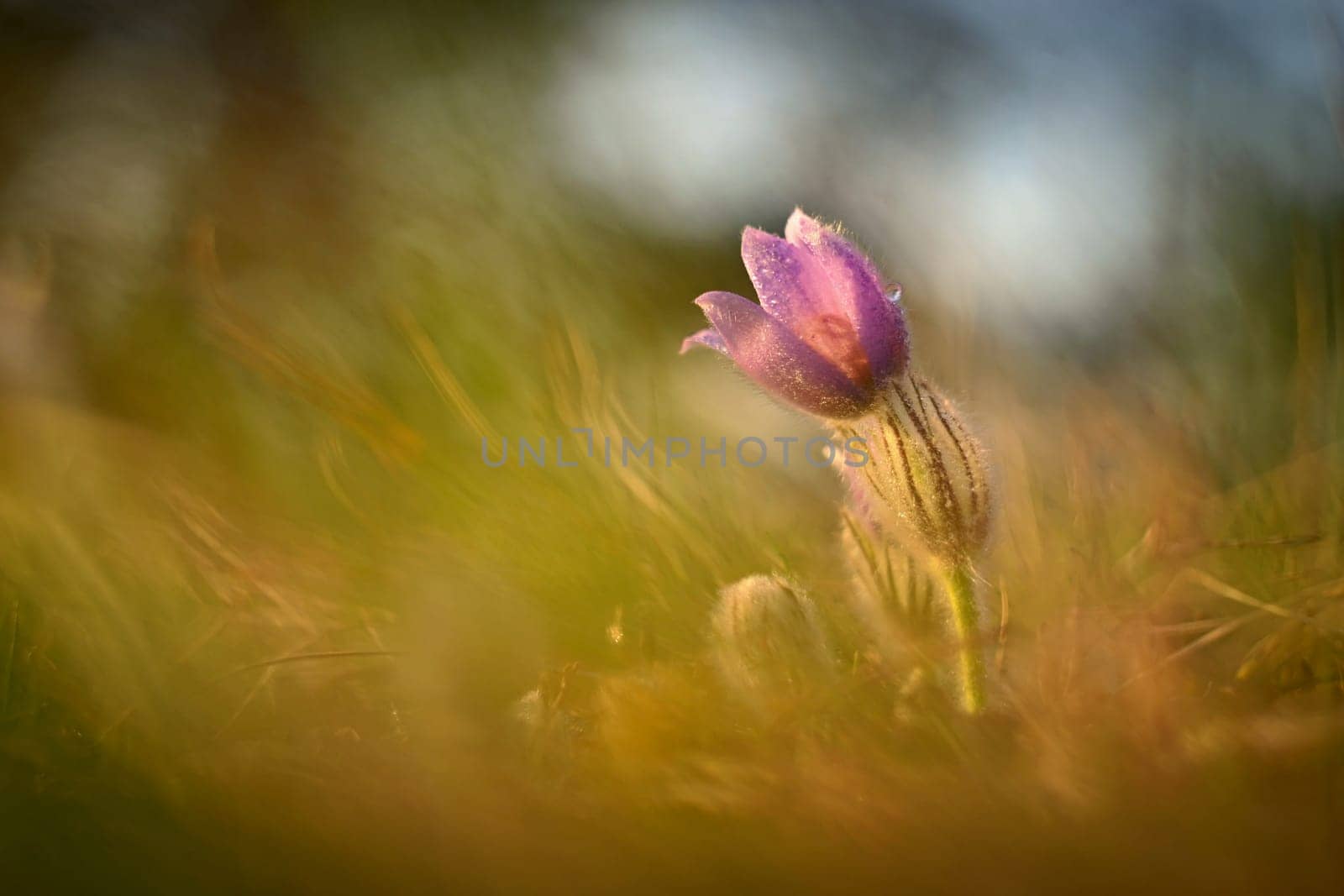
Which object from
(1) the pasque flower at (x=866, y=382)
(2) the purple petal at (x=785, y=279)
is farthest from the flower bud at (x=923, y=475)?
(2) the purple petal at (x=785, y=279)

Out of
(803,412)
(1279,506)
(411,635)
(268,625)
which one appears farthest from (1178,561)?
(268,625)

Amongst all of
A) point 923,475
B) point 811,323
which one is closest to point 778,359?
point 811,323

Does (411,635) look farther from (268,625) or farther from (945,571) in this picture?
(945,571)

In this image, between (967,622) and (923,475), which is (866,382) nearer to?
(923,475)

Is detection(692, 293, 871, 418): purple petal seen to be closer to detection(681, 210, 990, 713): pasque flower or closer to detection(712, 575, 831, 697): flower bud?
detection(681, 210, 990, 713): pasque flower

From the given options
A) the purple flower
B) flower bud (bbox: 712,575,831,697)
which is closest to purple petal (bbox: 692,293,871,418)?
the purple flower

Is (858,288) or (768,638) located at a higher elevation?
(858,288)
